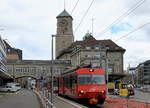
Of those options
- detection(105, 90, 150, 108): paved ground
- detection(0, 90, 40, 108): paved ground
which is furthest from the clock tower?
detection(105, 90, 150, 108): paved ground

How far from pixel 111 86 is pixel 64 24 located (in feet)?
324

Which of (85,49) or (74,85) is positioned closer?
(74,85)

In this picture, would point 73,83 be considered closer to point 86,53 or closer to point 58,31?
point 86,53

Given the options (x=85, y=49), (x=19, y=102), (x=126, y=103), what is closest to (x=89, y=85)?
(x=126, y=103)

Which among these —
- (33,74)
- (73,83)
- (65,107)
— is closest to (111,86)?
(73,83)

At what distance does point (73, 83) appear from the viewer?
35.0 meters

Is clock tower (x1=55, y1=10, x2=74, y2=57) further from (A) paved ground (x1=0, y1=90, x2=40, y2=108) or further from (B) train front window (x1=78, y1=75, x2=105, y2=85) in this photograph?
(B) train front window (x1=78, y1=75, x2=105, y2=85)

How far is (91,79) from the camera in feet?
111

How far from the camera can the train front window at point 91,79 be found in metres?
33.3

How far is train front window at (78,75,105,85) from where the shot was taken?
33.3m

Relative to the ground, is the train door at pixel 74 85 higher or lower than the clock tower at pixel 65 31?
lower

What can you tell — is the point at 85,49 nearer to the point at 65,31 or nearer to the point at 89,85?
the point at 65,31

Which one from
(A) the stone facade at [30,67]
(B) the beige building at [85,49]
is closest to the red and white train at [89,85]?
(B) the beige building at [85,49]

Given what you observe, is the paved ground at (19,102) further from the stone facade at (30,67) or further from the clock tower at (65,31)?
the clock tower at (65,31)
